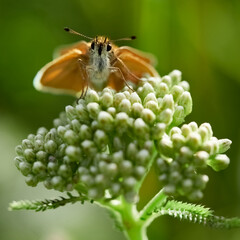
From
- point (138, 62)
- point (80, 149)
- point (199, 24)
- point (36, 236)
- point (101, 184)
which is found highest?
point (199, 24)

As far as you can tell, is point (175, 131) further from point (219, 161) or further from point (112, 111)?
point (112, 111)

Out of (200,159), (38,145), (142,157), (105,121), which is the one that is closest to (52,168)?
(38,145)

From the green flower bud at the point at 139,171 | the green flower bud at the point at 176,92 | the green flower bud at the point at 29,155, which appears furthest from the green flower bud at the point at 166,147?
the green flower bud at the point at 29,155

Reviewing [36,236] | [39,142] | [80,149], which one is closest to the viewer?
[80,149]

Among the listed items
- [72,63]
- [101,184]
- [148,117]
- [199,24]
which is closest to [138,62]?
[72,63]

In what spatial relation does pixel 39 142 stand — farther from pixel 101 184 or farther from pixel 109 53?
pixel 109 53

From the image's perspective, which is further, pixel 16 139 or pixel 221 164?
pixel 16 139

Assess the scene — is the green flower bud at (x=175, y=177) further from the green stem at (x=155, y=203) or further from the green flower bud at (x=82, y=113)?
the green flower bud at (x=82, y=113)
